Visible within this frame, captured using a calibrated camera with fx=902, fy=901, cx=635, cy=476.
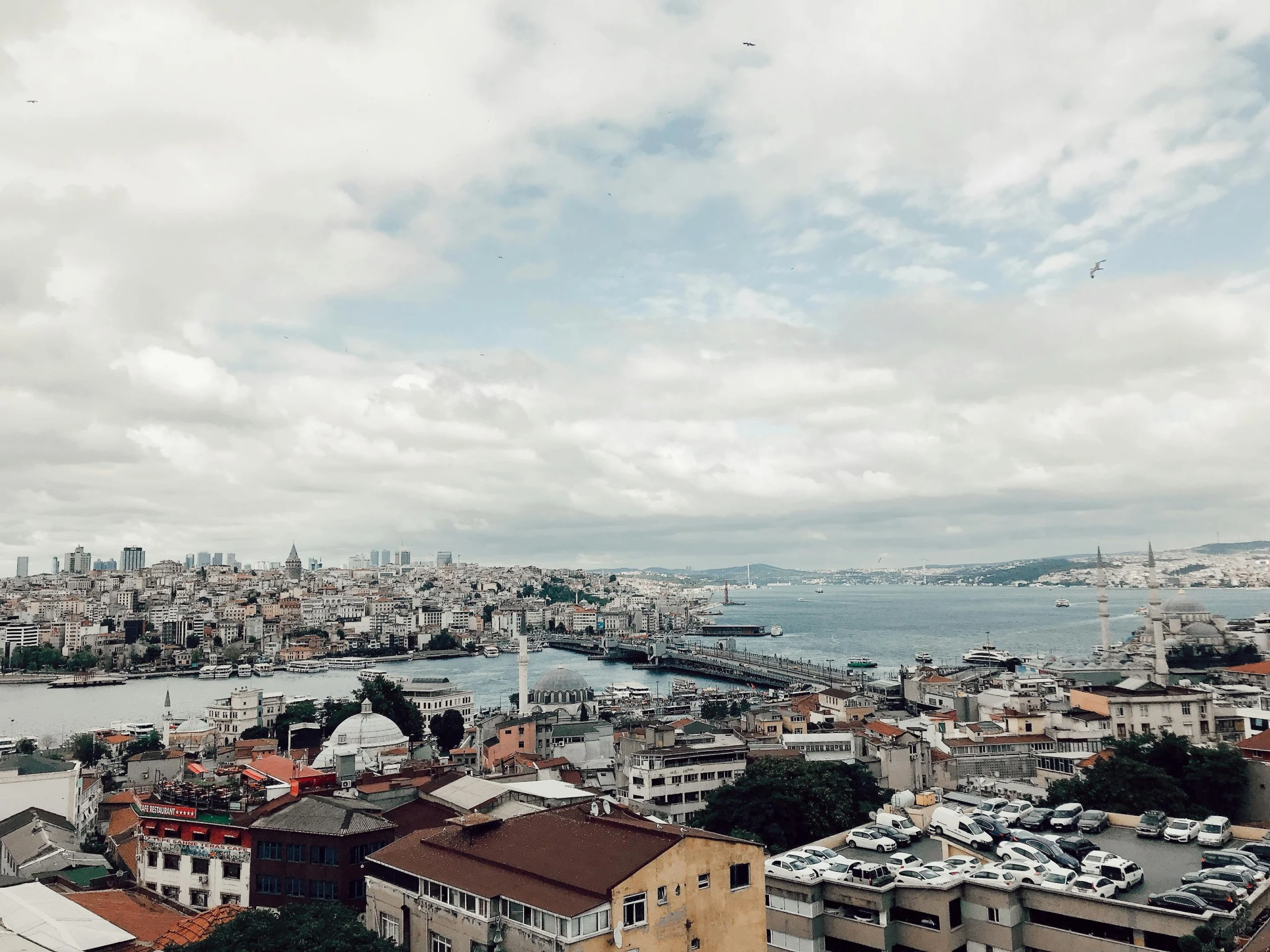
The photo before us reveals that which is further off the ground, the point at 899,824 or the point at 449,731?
the point at 899,824

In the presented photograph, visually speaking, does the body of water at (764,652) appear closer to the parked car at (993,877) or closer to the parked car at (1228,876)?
the parked car at (993,877)

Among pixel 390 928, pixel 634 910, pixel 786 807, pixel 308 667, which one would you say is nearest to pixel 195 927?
pixel 390 928

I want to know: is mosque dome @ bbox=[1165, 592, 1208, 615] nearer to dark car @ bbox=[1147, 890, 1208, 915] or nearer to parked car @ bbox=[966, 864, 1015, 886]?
parked car @ bbox=[966, 864, 1015, 886]

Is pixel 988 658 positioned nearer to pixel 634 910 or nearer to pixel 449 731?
pixel 449 731

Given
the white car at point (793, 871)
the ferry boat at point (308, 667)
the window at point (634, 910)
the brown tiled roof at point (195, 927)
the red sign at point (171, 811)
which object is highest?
the window at point (634, 910)

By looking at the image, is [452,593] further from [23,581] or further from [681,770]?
[681,770]

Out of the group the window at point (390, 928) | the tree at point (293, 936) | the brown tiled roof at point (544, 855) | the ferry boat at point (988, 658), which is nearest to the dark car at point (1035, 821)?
the brown tiled roof at point (544, 855)
